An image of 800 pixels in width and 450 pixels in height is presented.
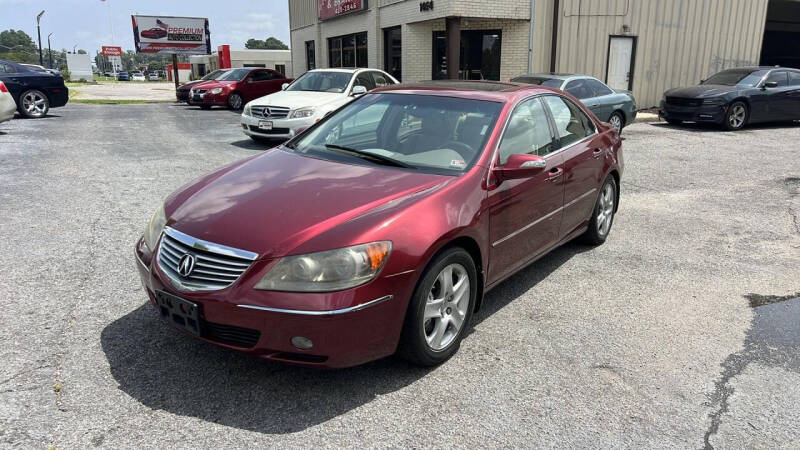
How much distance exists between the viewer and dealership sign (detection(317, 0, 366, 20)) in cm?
2123

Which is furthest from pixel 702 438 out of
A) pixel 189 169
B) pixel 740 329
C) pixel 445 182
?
pixel 189 169

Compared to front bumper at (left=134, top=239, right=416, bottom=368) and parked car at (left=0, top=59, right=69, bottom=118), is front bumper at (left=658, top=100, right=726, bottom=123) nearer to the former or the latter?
front bumper at (left=134, top=239, right=416, bottom=368)

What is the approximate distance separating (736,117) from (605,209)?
36.4 feet

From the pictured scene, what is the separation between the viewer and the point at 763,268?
5.13 m

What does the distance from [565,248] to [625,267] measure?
66 cm

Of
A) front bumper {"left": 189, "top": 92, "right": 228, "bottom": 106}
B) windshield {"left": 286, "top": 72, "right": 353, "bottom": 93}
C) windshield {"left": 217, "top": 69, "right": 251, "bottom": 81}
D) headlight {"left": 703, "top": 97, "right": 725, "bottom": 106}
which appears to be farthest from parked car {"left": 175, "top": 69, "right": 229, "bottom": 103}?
headlight {"left": 703, "top": 97, "right": 725, "bottom": 106}

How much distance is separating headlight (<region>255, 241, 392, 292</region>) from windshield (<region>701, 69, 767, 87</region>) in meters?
15.1

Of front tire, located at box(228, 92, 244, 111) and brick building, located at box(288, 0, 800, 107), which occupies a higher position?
brick building, located at box(288, 0, 800, 107)

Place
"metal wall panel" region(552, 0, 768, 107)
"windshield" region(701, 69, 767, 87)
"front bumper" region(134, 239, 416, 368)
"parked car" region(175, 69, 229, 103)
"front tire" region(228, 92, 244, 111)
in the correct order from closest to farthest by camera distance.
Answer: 1. "front bumper" region(134, 239, 416, 368)
2. "windshield" region(701, 69, 767, 87)
3. "metal wall panel" region(552, 0, 768, 107)
4. "front tire" region(228, 92, 244, 111)
5. "parked car" region(175, 69, 229, 103)

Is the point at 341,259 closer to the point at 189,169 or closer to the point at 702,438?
the point at 702,438

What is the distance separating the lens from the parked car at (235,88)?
19.6m

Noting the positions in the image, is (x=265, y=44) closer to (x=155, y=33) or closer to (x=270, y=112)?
(x=155, y=33)

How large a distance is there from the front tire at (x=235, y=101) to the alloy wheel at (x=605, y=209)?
16.5 meters

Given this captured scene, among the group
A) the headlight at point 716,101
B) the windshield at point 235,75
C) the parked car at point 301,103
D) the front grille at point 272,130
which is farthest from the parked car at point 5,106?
the headlight at point 716,101
